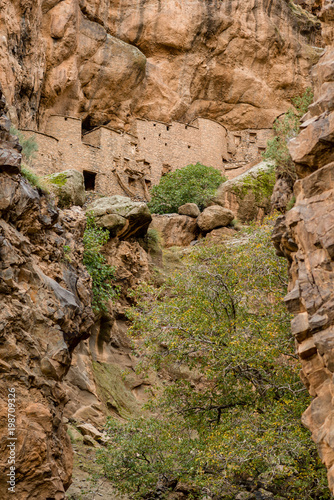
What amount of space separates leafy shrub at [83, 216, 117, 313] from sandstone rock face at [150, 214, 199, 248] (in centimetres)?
730

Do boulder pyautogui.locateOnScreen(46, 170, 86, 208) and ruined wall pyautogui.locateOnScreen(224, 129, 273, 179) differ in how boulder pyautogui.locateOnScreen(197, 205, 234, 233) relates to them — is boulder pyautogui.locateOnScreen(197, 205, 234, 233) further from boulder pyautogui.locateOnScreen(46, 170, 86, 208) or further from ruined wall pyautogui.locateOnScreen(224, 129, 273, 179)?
ruined wall pyautogui.locateOnScreen(224, 129, 273, 179)

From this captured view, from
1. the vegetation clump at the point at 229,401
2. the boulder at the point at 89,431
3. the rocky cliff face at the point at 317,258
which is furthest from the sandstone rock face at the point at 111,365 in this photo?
the rocky cliff face at the point at 317,258

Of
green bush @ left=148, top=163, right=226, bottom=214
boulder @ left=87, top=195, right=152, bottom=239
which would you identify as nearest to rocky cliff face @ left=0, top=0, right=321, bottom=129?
green bush @ left=148, top=163, right=226, bottom=214

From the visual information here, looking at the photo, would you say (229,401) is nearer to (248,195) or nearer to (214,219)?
Result: (214,219)

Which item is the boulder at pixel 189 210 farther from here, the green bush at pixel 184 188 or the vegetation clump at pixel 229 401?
the vegetation clump at pixel 229 401

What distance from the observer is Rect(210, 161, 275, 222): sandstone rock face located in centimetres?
3344

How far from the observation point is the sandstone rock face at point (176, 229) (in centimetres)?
3048

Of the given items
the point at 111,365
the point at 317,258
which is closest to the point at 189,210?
the point at 111,365

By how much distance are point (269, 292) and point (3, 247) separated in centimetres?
700

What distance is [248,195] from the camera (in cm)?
3416

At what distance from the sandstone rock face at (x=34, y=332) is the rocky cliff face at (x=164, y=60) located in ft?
57.4

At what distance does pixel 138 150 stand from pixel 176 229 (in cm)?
999

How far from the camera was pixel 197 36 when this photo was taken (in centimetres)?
4241

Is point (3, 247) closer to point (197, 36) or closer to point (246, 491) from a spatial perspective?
point (246, 491)
